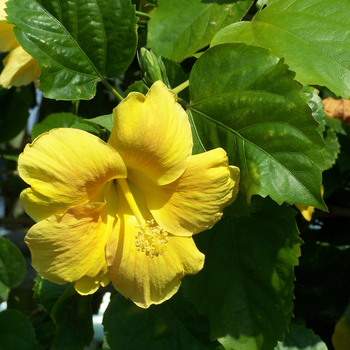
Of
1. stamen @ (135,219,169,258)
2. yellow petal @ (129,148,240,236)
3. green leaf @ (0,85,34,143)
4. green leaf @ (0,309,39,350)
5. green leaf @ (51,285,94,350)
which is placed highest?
yellow petal @ (129,148,240,236)

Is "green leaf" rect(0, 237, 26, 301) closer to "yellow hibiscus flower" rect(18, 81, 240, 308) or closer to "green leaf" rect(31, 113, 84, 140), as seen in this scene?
"green leaf" rect(31, 113, 84, 140)

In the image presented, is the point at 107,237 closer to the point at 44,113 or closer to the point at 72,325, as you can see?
the point at 72,325

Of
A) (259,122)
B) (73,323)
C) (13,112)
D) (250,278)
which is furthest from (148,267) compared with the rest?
(13,112)

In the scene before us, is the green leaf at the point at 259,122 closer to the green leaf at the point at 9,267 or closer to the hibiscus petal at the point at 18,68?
the hibiscus petal at the point at 18,68

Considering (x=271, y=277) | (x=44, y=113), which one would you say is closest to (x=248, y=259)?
(x=271, y=277)

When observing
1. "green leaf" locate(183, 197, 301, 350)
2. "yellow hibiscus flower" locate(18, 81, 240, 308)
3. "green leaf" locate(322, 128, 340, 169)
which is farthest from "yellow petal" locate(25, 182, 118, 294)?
"green leaf" locate(322, 128, 340, 169)

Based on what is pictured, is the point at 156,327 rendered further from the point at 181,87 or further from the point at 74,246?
the point at 181,87
